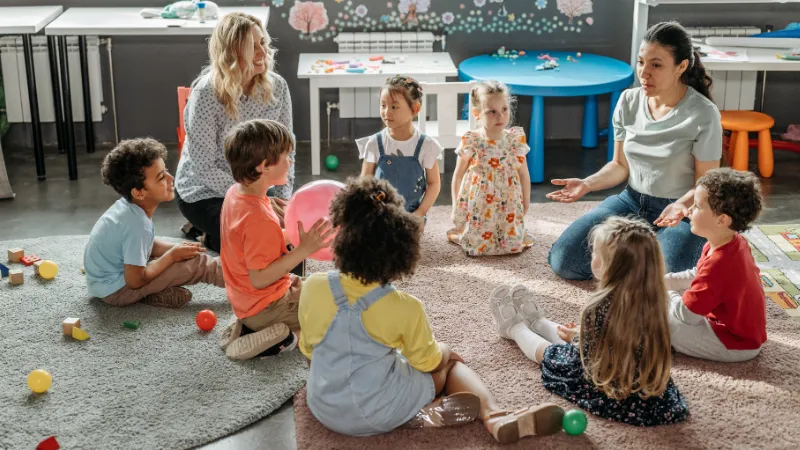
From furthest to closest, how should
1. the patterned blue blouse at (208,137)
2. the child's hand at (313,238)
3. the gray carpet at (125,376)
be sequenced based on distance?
the patterned blue blouse at (208,137), the child's hand at (313,238), the gray carpet at (125,376)

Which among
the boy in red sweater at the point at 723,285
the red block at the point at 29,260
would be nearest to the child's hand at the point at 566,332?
the boy in red sweater at the point at 723,285

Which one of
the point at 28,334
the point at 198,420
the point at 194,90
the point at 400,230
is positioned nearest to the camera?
the point at 400,230

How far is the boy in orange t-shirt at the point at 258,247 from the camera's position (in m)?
3.03

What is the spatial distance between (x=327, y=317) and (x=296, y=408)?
0.44 meters

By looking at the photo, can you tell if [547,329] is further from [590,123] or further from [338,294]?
[590,123]

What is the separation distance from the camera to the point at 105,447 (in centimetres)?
266

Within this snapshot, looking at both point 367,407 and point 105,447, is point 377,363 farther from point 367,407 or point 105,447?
point 105,447

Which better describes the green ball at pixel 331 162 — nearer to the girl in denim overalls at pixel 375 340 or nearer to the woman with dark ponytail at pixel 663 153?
the woman with dark ponytail at pixel 663 153

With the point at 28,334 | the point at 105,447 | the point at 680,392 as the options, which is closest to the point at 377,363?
the point at 105,447

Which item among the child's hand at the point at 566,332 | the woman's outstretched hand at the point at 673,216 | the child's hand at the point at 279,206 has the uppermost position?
the woman's outstretched hand at the point at 673,216

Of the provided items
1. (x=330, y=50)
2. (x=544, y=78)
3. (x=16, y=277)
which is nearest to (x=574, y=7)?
(x=544, y=78)

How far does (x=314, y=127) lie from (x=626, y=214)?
6.53ft

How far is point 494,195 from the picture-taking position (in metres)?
4.05

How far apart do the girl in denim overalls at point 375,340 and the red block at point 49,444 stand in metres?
0.70
